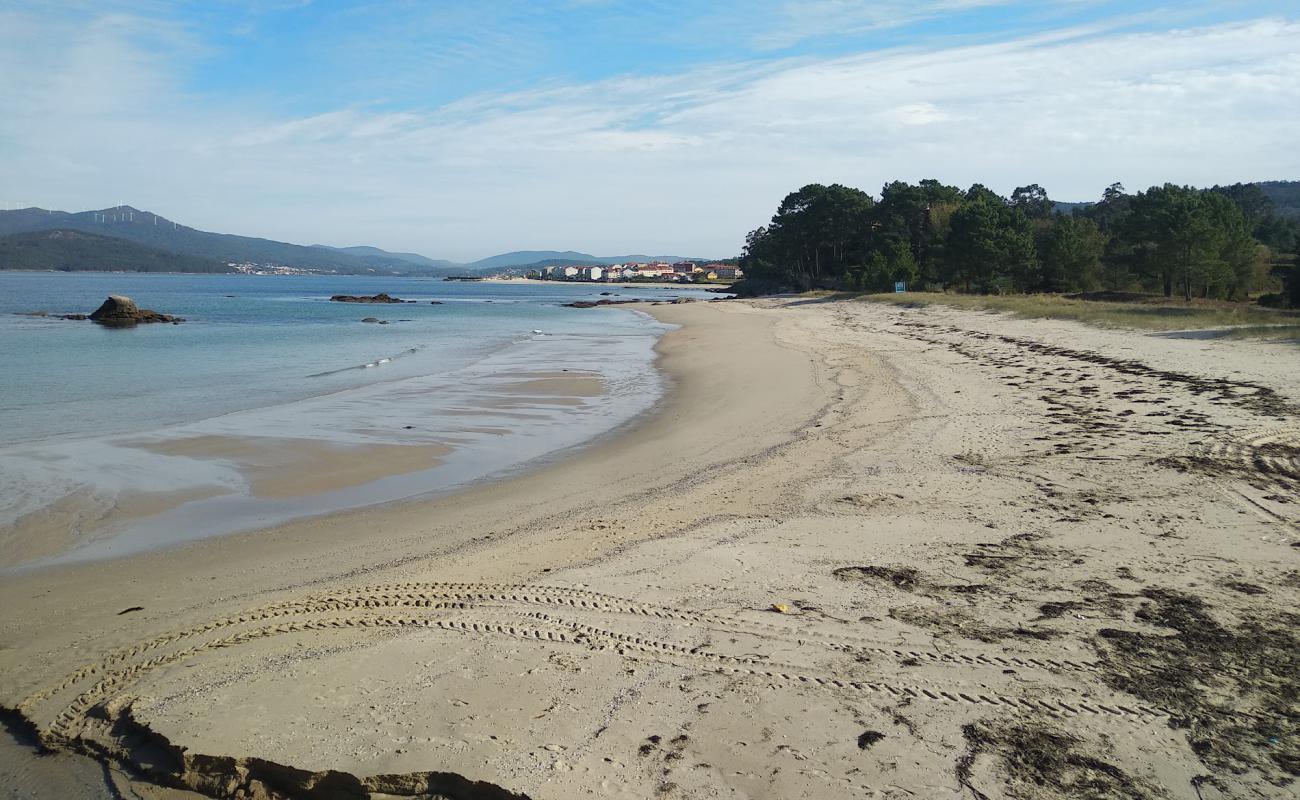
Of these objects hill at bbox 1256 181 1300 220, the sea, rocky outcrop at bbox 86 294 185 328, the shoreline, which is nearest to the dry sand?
the shoreline

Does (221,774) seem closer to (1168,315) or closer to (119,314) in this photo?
(1168,315)

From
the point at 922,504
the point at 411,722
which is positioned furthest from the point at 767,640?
the point at 922,504

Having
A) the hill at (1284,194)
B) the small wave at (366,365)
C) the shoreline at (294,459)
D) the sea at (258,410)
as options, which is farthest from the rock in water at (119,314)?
the hill at (1284,194)

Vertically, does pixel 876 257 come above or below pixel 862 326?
above

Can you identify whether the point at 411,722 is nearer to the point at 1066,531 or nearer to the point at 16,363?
the point at 1066,531

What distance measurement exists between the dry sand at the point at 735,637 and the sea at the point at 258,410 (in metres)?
1.30

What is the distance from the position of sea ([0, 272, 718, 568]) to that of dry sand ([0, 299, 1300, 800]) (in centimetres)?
130

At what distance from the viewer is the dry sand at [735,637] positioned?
11.9 feet

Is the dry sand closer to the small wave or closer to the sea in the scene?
the sea

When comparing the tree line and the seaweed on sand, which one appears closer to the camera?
the seaweed on sand

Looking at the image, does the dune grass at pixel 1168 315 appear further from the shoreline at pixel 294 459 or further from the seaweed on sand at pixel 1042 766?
the seaweed on sand at pixel 1042 766

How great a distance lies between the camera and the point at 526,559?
6.52m

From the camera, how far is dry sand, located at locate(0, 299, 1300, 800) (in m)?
3.64

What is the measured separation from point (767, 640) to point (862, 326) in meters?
31.4
